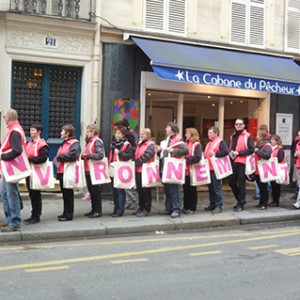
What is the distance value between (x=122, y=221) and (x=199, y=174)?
1832mm

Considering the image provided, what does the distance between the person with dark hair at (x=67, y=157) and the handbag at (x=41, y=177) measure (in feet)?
1.04

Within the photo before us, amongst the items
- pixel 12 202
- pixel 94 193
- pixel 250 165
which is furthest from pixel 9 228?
pixel 250 165

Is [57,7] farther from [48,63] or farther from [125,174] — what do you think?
[125,174]

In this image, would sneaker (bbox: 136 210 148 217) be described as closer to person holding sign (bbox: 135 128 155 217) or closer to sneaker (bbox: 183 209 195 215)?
person holding sign (bbox: 135 128 155 217)

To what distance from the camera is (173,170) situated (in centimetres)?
877

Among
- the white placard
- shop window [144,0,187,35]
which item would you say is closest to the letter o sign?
shop window [144,0,187,35]

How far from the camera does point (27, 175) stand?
7.29 metres

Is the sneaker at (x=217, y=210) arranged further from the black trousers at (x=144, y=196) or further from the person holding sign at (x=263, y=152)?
the black trousers at (x=144, y=196)

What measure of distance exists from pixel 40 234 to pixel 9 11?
16.9ft

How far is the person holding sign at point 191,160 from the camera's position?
9133 mm

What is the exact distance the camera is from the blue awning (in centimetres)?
1061

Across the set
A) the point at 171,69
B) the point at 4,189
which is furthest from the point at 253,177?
the point at 4,189

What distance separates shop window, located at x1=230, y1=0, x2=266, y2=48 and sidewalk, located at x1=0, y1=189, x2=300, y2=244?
188 inches

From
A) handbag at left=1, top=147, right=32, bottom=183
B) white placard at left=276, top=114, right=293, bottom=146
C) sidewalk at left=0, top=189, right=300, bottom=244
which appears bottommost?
sidewalk at left=0, top=189, right=300, bottom=244
